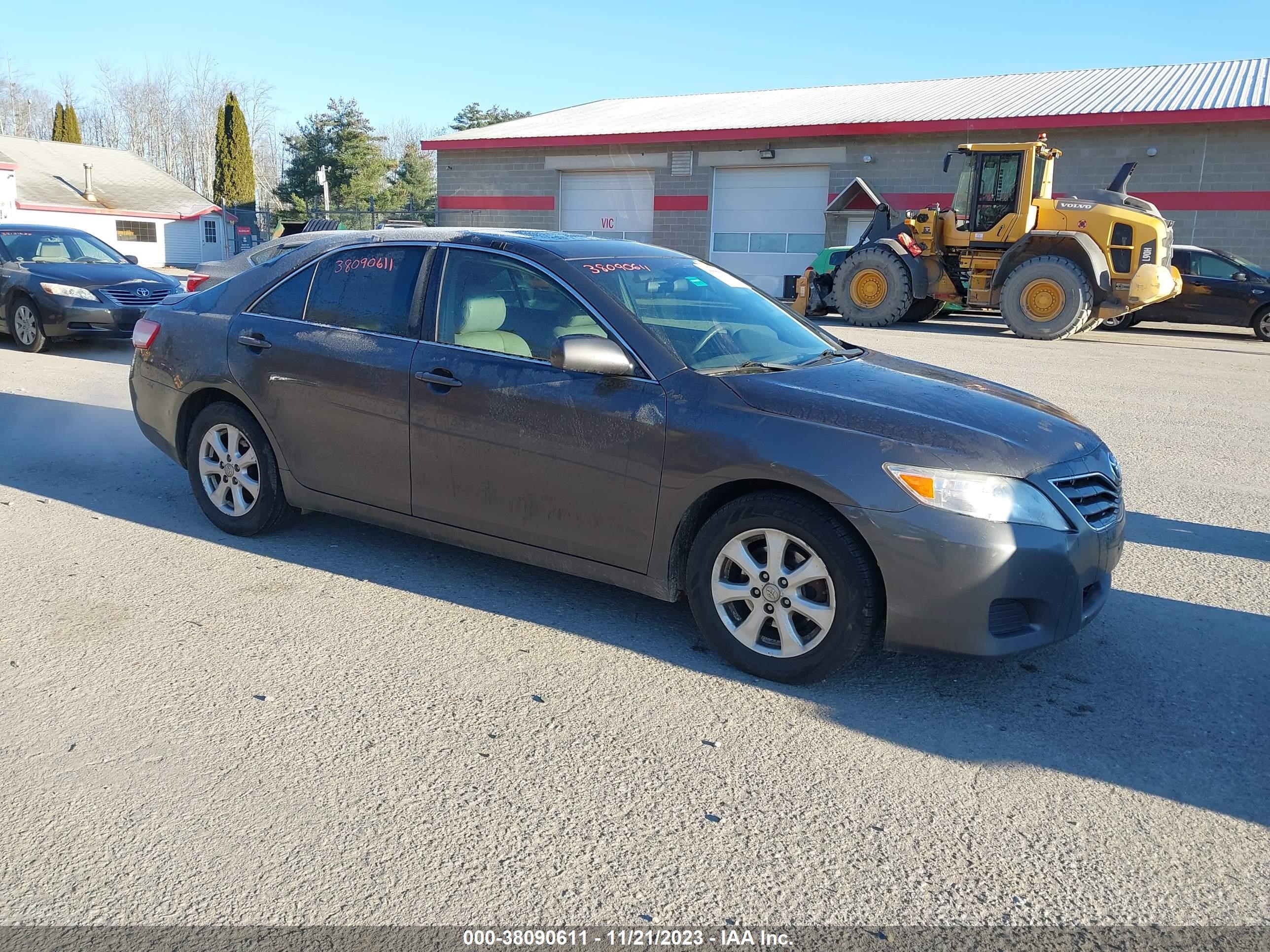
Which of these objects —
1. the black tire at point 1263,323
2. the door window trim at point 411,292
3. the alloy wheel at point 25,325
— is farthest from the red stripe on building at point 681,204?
the door window trim at point 411,292

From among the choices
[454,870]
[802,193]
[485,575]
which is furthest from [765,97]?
[454,870]

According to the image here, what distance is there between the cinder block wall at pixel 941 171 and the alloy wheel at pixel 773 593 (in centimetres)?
2256

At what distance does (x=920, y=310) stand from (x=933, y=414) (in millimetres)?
17837

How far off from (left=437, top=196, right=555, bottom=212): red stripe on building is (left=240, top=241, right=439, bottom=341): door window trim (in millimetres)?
29318

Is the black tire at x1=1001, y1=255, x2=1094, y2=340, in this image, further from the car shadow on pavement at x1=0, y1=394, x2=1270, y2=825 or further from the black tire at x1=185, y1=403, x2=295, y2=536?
the black tire at x1=185, y1=403, x2=295, y2=536

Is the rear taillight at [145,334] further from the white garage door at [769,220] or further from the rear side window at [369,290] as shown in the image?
the white garage door at [769,220]

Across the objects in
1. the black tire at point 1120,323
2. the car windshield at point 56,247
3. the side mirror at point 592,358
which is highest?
the car windshield at point 56,247

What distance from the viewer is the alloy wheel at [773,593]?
3709 mm

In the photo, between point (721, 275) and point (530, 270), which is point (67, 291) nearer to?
point (530, 270)

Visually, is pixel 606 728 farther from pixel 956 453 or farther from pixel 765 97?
pixel 765 97

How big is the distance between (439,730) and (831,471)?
1593 mm

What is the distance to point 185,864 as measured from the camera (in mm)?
2701

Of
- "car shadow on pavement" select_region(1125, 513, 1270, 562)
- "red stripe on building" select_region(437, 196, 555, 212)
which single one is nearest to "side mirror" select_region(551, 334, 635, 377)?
"car shadow on pavement" select_region(1125, 513, 1270, 562)

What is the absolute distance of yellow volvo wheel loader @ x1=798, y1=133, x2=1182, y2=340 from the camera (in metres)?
17.3
